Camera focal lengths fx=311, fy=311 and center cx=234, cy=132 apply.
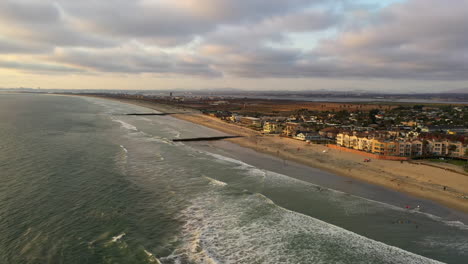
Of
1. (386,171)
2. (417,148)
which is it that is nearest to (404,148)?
(417,148)

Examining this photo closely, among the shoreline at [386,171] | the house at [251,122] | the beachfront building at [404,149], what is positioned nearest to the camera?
the shoreline at [386,171]

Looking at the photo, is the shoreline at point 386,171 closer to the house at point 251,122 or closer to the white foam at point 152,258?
the white foam at point 152,258

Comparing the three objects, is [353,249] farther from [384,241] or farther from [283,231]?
[283,231]

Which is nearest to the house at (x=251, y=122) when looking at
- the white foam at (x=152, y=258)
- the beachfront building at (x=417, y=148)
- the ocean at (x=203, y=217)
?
the beachfront building at (x=417, y=148)

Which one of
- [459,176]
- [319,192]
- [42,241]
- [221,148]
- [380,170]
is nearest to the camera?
[42,241]

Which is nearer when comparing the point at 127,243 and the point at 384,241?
the point at 127,243

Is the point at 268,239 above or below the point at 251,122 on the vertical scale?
below

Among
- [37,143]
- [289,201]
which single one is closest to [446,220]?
[289,201]

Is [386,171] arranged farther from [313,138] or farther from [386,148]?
[313,138]
